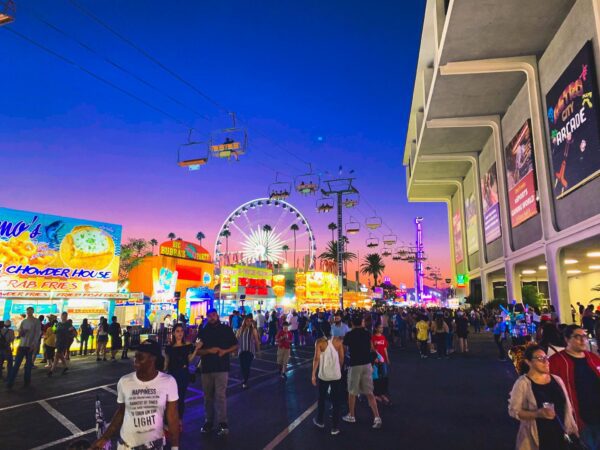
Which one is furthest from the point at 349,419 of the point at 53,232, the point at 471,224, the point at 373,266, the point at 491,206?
the point at 373,266

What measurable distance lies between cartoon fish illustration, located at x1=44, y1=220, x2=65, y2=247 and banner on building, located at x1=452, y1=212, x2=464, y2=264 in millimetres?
35603

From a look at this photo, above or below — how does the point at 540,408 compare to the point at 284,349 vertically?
above

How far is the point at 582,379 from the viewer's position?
4078mm

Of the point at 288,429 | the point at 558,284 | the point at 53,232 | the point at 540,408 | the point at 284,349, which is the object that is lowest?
the point at 288,429

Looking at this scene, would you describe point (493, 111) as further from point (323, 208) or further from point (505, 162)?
point (323, 208)

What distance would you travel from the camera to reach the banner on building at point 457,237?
42713 millimetres

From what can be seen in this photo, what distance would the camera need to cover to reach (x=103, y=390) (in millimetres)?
10414

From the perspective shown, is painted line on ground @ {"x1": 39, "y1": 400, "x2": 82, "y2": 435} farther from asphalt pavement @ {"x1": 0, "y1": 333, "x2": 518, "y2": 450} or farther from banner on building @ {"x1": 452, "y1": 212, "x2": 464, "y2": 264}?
banner on building @ {"x1": 452, "y1": 212, "x2": 464, "y2": 264}

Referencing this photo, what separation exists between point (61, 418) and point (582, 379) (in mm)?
8339

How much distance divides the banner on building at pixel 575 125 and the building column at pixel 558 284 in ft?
8.39

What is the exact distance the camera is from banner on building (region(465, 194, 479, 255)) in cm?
3491

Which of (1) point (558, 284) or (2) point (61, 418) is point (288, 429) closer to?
(2) point (61, 418)

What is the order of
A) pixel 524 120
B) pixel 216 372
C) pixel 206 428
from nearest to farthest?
1. pixel 206 428
2. pixel 216 372
3. pixel 524 120

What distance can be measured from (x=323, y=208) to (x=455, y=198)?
18.8 meters
